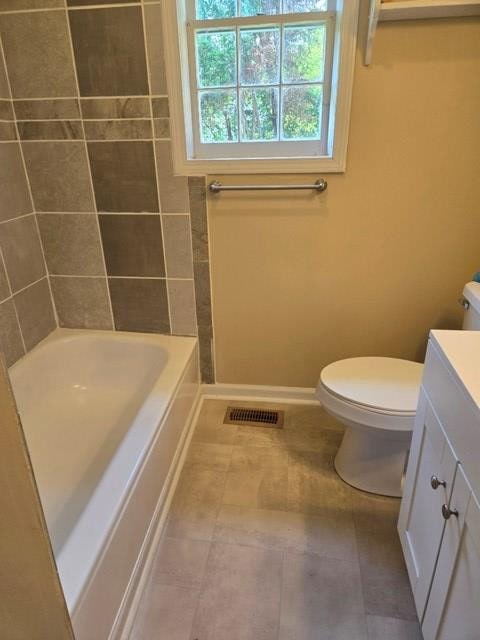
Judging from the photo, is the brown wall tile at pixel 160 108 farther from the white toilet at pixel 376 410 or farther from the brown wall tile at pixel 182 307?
the white toilet at pixel 376 410

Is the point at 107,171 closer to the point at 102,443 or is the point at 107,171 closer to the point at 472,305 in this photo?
the point at 102,443

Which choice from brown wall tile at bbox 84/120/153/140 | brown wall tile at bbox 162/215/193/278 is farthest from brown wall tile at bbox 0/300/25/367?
brown wall tile at bbox 84/120/153/140

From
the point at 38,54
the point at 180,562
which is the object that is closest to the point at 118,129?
the point at 38,54

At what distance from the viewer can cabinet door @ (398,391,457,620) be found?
0.95 meters

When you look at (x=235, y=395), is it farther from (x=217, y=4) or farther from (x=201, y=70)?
(x=217, y=4)

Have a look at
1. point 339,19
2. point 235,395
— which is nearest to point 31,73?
point 339,19

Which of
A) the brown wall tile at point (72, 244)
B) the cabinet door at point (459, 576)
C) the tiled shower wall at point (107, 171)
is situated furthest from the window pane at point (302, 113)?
the cabinet door at point (459, 576)

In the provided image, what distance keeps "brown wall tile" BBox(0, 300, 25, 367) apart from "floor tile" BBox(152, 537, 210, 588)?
1.03 m

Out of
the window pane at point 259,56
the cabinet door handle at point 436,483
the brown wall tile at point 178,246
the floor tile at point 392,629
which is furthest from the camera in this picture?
the brown wall tile at point 178,246

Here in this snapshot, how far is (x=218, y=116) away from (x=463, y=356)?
144 centimetres

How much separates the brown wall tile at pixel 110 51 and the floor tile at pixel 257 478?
1.59 meters

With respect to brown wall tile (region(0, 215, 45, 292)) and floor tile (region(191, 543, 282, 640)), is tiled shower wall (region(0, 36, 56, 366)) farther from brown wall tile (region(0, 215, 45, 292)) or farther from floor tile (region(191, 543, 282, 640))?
floor tile (region(191, 543, 282, 640))

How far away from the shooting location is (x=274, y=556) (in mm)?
1384

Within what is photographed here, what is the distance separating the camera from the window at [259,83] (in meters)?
1.59
